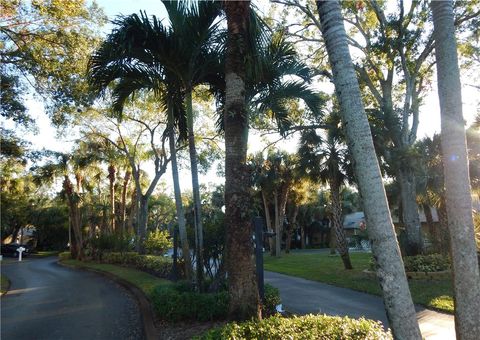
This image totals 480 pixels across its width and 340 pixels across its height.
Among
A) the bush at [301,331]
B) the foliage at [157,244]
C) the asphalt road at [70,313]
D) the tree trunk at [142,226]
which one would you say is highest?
the tree trunk at [142,226]

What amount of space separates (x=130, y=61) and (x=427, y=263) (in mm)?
12181

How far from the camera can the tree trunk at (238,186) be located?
535cm

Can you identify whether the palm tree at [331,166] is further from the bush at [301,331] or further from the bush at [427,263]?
the bush at [301,331]

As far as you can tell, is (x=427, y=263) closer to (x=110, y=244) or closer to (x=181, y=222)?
(x=181, y=222)

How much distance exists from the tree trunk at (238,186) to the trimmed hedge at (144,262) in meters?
9.70

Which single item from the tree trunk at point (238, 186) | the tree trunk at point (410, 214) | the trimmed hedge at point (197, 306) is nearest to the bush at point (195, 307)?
the trimmed hedge at point (197, 306)

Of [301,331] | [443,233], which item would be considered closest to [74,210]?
[443,233]

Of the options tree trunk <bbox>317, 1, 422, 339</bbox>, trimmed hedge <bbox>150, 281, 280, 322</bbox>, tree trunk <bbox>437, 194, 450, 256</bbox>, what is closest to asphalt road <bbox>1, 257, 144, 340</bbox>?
trimmed hedge <bbox>150, 281, 280, 322</bbox>

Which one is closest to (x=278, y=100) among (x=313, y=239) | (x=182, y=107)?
(x=182, y=107)

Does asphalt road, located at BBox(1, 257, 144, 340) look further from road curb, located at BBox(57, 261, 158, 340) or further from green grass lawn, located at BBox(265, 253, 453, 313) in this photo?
green grass lawn, located at BBox(265, 253, 453, 313)

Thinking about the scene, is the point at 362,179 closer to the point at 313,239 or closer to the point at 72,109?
A: the point at 72,109

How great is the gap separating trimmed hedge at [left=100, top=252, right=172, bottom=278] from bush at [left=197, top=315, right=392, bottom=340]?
1022 centimetres

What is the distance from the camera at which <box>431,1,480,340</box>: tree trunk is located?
13.3 feet

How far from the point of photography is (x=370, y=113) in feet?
53.3
